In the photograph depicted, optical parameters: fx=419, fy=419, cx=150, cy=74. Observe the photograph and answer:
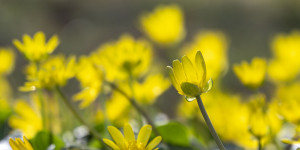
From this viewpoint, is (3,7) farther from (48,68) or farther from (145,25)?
(48,68)

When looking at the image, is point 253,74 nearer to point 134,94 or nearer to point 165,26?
point 134,94

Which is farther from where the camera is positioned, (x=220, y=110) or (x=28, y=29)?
(x=28, y=29)

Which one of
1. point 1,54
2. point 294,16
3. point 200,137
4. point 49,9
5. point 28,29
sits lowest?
point 200,137

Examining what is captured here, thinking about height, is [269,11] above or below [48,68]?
above

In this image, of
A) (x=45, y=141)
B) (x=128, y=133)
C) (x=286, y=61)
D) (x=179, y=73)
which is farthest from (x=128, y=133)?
(x=286, y=61)

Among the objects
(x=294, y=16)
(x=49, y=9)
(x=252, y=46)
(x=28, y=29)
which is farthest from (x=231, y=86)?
(x=49, y=9)

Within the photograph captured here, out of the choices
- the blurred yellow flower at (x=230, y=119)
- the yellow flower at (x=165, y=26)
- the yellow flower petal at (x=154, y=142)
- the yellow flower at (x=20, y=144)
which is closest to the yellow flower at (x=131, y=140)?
the yellow flower petal at (x=154, y=142)
